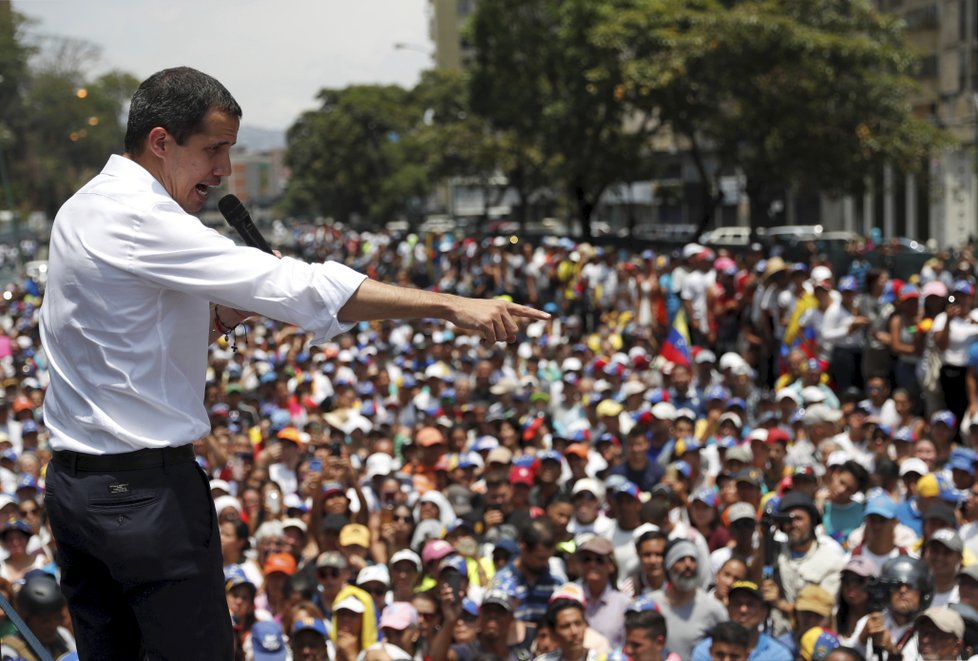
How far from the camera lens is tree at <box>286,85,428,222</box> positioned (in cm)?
6669

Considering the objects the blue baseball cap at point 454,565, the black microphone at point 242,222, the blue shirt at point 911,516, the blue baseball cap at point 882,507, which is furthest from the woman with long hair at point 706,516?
the black microphone at point 242,222

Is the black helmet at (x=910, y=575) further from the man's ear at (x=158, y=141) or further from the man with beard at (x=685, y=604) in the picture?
the man's ear at (x=158, y=141)

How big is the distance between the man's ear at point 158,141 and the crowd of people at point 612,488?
0.64 meters

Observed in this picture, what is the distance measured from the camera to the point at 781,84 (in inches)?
967

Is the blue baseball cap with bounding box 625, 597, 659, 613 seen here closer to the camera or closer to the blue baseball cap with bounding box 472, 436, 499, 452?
the camera

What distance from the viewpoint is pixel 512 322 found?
2.64 m

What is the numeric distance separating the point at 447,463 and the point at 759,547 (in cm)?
329

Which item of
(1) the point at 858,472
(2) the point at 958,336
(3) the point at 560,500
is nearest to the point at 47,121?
(2) the point at 958,336

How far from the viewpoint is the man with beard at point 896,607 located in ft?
20.2

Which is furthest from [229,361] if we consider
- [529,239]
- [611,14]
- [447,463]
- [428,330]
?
[529,239]

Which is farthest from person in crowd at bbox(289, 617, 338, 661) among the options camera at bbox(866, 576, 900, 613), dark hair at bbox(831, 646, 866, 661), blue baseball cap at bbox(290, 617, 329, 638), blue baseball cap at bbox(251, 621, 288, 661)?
camera at bbox(866, 576, 900, 613)

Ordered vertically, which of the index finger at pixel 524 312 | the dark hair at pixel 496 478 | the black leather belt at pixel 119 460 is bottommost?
the dark hair at pixel 496 478

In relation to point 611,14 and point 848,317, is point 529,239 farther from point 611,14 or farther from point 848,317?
point 848,317

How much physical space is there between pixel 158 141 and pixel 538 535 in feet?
15.8
